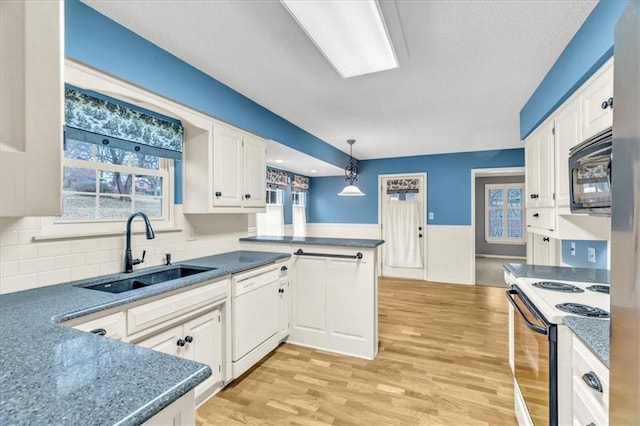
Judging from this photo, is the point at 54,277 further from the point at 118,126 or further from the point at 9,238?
the point at 118,126

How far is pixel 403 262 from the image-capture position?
5.88 meters

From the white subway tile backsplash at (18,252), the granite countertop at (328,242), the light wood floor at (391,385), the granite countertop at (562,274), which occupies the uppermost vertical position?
the white subway tile backsplash at (18,252)

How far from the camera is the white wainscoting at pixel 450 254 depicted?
544 cm

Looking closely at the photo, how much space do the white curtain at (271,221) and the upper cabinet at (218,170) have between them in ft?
6.79

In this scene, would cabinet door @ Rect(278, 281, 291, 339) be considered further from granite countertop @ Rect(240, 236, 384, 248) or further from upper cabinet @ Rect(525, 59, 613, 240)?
upper cabinet @ Rect(525, 59, 613, 240)

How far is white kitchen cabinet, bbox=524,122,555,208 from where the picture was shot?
2.31 meters

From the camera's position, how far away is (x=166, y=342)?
177cm

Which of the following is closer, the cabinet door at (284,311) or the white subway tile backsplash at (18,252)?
the white subway tile backsplash at (18,252)

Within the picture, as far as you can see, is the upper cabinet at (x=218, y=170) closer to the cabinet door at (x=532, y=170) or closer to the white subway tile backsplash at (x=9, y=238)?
the white subway tile backsplash at (x=9, y=238)

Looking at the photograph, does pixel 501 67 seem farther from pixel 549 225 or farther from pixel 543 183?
pixel 549 225

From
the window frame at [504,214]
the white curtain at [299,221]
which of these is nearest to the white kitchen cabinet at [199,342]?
the white curtain at [299,221]

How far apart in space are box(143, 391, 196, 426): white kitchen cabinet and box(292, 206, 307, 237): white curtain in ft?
17.8

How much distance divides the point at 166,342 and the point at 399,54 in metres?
2.40

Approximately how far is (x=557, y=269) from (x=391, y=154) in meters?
3.89
